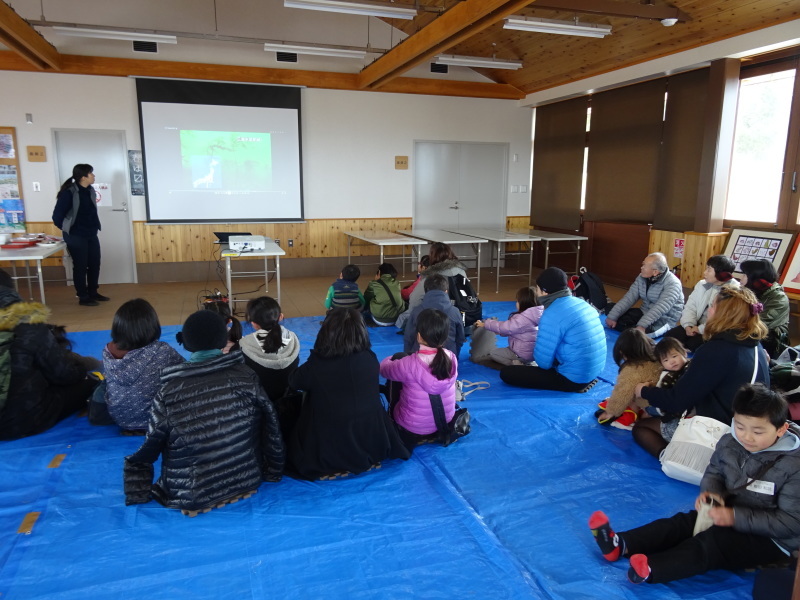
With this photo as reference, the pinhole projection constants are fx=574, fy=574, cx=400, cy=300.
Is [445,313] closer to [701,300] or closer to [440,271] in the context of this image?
[440,271]

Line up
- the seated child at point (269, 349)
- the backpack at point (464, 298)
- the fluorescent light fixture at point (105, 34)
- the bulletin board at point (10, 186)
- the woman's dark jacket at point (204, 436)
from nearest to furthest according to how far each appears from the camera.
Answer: the woman's dark jacket at point (204, 436), the seated child at point (269, 349), the backpack at point (464, 298), the fluorescent light fixture at point (105, 34), the bulletin board at point (10, 186)

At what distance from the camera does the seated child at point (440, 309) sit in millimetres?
3896

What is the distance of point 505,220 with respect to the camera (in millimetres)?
10289

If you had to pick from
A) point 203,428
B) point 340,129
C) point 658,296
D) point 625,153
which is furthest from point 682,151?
point 203,428

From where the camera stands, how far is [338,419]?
2.63 metres

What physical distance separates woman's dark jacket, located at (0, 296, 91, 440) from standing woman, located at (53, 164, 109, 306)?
3.86 metres

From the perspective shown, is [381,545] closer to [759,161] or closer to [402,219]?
[759,161]

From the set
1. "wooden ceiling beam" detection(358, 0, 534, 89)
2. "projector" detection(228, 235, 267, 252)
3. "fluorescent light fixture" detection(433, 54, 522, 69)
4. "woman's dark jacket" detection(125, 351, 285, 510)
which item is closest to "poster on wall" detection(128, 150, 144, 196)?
"projector" detection(228, 235, 267, 252)

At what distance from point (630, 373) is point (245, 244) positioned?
13.8 ft

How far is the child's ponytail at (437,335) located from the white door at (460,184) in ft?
22.9

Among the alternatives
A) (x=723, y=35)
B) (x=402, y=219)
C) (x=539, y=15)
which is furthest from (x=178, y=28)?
(x=723, y=35)

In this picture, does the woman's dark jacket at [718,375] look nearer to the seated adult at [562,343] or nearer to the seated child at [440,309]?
the seated adult at [562,343]

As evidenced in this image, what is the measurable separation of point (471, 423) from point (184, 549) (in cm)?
177

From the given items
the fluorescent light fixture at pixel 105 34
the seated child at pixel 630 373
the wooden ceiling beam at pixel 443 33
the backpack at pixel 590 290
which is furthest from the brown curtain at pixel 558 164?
the seated child at pixel 630 373
